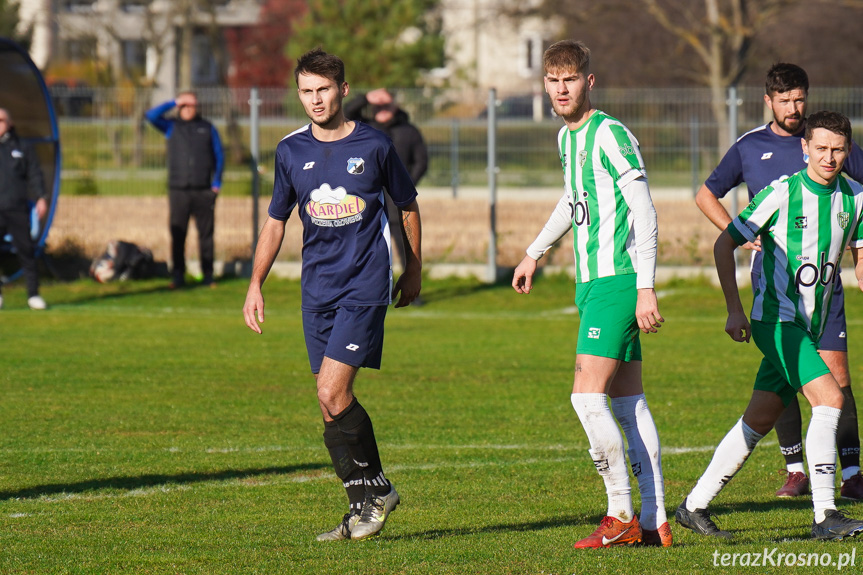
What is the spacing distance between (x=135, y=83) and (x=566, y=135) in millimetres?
39229

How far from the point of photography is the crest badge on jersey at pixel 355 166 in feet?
17.3

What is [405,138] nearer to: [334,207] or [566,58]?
[334,207]

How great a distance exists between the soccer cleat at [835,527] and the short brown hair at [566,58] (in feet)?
6.96

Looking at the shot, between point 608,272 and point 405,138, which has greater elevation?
point 405,138

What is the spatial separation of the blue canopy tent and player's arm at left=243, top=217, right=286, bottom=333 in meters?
11.8

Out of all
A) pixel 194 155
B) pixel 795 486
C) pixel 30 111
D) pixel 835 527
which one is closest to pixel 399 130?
pixel 194 155

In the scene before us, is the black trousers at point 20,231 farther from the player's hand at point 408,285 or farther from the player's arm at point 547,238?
the player's arm at point 547,238

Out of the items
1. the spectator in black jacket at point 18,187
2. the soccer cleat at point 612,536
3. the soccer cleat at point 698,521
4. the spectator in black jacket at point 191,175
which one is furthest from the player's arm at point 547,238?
the spectator in black jacket at point 191,175

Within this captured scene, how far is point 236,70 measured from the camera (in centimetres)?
5550

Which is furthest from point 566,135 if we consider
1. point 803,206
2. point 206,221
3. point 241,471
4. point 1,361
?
point 206,221

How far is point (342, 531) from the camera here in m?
5.24

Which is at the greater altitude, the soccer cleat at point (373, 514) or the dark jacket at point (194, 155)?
the dark jacket at point (194, 155)

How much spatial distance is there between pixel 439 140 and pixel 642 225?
13648 mm

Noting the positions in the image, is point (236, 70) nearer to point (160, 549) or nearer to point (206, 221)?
point (206, 221)
